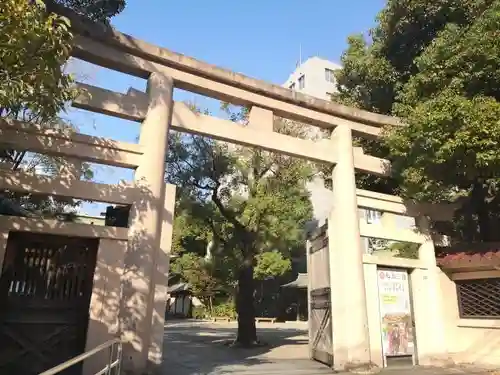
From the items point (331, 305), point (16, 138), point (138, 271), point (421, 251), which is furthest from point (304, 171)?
point (16, 138)

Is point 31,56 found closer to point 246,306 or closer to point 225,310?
point 246,306

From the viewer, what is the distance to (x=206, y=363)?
32.1ft

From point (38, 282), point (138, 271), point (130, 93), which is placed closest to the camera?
point (38, 282)

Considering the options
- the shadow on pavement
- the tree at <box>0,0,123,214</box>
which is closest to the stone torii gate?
the shadow on pavement

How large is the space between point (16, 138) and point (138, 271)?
2.98 metres

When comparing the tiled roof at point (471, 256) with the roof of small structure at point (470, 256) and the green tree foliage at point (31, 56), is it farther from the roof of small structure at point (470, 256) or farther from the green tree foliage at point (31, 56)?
the green tree foliage at point (31, 56)

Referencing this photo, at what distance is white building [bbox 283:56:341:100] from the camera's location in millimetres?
39444

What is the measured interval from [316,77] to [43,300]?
3683 cm

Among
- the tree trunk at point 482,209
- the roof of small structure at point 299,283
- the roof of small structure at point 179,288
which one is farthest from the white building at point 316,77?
the tree trunk at point 482,209

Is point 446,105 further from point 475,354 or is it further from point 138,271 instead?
point 138,271

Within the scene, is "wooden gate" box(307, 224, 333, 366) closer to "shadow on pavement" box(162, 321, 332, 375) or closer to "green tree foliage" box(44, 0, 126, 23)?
"shadow on pavement" box(162, 321, 332, 375)

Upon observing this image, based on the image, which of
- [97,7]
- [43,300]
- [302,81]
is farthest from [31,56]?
[302,81]

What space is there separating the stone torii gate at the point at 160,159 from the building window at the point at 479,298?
688 millimetres

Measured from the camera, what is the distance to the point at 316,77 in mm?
39938
